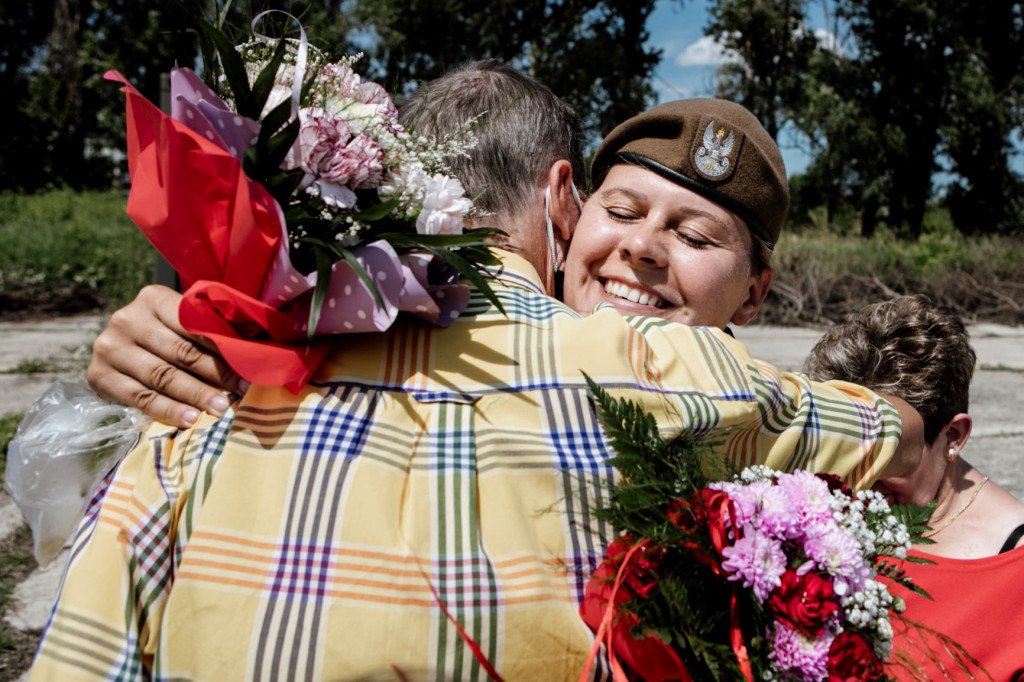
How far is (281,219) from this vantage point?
1.53m

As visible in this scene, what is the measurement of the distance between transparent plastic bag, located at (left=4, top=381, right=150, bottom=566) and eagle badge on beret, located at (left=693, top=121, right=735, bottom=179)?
1.56 metres

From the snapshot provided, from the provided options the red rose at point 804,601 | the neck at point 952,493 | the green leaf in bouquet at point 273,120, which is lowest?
the neck at point 952,493

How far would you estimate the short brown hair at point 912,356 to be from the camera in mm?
2697

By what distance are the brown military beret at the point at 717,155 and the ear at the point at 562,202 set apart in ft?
0.90

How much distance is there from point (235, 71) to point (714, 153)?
4.45 feet

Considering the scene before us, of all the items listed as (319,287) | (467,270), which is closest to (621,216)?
(467,270)

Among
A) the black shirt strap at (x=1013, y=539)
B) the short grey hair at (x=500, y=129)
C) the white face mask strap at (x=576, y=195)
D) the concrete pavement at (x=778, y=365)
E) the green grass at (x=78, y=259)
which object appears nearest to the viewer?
the short grey hair at (x=500, y=129)

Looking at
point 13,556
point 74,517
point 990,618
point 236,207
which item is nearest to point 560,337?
point 236,207

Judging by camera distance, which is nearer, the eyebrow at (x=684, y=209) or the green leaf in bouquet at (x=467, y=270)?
the green leaf in bouquet at (x=467, y=270)

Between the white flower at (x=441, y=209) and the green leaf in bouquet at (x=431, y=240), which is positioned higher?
the white flower at (x=441, y=209)

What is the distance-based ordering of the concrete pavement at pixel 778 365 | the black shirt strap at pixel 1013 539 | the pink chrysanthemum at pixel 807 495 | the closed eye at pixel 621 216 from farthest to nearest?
the concrete pavement at pixel 778 365 → the black shirt strap at pixel 1013 539 → the closed eye at pixel 621 216 → the pink chrysanthemum at pixel 807 495

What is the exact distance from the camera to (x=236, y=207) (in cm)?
153

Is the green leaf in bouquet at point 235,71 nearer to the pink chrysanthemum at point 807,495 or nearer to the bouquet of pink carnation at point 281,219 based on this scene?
the bouquet of pink carnation at point 281,219

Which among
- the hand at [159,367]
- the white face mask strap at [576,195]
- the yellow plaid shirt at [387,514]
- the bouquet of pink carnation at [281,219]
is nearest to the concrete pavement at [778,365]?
the hand at [159,367]
